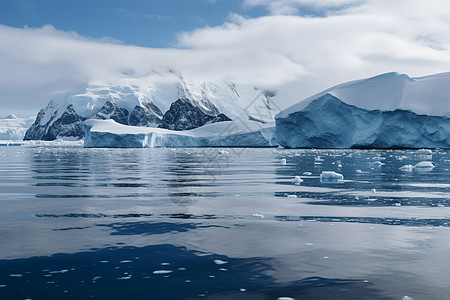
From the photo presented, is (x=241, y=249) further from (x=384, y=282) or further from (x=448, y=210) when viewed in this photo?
(x=448, y=210)

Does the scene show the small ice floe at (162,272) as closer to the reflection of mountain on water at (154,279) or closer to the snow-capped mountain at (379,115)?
the reflection of mountain on water at (154,279)

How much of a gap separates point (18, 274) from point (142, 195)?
689 cm

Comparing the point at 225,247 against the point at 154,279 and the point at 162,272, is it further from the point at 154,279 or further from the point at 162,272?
the point at 154,279

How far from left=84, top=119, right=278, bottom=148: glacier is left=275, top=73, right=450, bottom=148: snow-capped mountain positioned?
2046 cm

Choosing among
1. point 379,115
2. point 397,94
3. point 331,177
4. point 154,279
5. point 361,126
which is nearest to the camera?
point 154,279

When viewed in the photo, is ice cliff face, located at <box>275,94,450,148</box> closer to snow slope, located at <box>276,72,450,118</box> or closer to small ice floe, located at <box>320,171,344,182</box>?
snow slope, located at <box>276,72,450,118</box>

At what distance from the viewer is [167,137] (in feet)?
273

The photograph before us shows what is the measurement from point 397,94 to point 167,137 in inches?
1752

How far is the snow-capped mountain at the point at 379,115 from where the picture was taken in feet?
157

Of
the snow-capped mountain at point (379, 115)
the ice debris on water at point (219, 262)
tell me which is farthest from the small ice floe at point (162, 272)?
the snow-capped mountain at point (379, 115)

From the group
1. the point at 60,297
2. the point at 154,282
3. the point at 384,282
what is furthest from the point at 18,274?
the point at 384,282

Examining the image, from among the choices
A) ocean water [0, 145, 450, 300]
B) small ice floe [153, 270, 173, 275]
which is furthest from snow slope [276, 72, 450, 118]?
small ice floe [153, 270, 173, 275]

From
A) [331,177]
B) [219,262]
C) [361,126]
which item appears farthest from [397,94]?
[219,262]

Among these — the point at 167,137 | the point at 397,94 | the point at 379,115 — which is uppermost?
the point at 397,94
